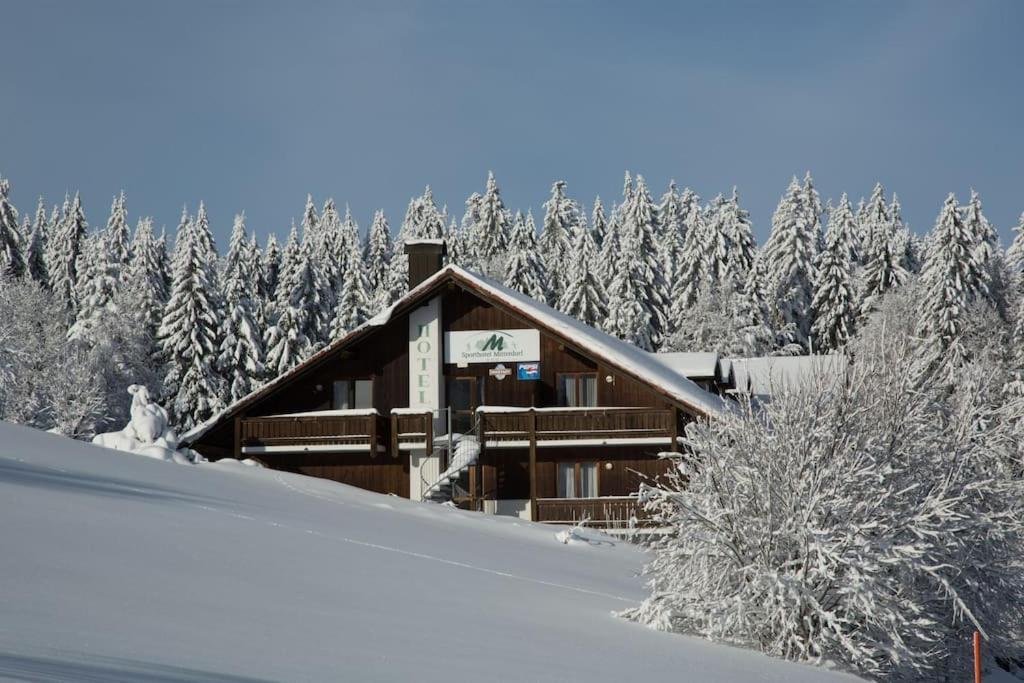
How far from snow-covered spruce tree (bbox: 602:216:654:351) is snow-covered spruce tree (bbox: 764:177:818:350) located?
11.9 m

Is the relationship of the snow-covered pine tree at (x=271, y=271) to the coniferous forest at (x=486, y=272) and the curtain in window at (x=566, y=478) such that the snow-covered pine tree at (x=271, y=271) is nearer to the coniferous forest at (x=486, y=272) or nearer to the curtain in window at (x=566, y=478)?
the coniferous forest at (x=486, y=272)

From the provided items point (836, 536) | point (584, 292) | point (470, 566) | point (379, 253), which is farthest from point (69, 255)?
point (836, 536)

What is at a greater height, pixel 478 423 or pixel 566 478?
pixel 478 423

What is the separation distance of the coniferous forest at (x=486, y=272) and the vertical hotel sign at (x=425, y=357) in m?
15.7

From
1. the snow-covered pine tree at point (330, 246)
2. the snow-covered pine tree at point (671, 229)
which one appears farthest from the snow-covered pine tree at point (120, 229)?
the snow-covered pine tree at point (671, 229)

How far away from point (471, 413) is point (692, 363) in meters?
12.7

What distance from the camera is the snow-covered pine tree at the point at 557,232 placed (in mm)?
90375

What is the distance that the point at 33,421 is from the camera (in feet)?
182

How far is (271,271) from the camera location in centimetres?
8706

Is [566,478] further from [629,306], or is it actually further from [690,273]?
[690,273]

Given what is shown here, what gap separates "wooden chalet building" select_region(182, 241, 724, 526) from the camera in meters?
34.8

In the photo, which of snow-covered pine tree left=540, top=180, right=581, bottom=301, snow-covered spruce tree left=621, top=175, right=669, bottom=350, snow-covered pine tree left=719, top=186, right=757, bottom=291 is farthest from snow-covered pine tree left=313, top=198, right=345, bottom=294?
snow-covered pine tree left=719, top=186, right=757, bottom=291

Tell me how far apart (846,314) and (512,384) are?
4623 cm

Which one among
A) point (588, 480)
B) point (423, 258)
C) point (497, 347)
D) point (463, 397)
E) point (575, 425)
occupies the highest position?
point (423, 258)
